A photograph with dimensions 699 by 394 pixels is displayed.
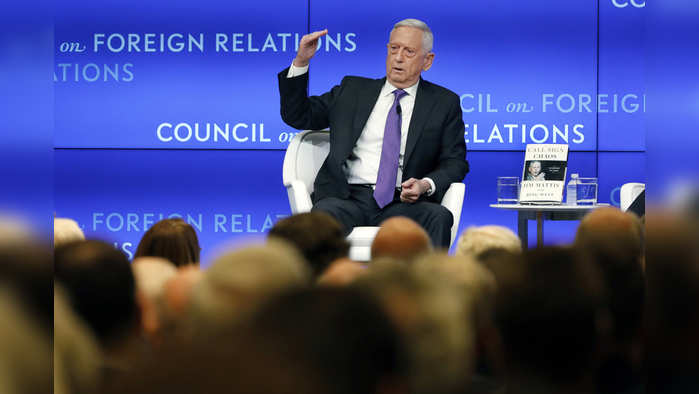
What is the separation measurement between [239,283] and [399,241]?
58cm

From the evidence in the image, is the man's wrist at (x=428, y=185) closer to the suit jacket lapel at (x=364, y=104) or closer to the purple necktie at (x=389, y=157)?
the purple necktie at (x=389, y=157)

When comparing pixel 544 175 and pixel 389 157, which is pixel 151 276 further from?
pixel 544 175

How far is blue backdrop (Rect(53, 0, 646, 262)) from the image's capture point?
521 centimetres

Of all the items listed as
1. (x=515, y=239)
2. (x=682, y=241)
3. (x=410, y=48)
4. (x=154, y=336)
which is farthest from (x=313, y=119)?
(x=682, y=241)

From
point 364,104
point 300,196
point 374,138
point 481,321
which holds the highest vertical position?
point 364,104

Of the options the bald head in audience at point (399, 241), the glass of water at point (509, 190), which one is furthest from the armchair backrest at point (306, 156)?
the bald head in audience at point (399, 241)

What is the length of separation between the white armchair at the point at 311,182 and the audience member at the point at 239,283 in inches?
86.9

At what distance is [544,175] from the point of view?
4.25 meters

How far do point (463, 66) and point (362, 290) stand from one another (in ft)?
15.5

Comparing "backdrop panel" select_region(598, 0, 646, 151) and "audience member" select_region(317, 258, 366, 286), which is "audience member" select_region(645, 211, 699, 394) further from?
"backdrop panel" select_region(598, 0, 646, 151)

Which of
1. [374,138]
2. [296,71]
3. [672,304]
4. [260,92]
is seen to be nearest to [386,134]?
[374,138]

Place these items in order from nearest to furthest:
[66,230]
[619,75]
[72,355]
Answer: [72,355] → [66,230] → [619,75]

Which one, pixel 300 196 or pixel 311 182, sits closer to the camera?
pixel 300 196

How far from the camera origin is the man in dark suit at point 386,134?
3275 mm
